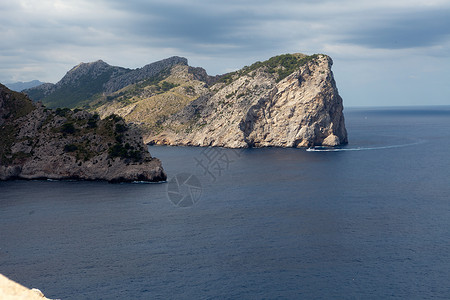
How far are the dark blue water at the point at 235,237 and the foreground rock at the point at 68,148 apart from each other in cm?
669

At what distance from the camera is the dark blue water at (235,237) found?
204 feet

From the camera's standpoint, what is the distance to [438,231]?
8444cm

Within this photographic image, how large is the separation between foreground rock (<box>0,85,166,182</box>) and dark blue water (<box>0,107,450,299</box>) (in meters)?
6.69

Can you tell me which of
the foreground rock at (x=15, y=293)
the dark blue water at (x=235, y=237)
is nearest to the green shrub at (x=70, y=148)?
the dark blue water at (x=235, y=237)

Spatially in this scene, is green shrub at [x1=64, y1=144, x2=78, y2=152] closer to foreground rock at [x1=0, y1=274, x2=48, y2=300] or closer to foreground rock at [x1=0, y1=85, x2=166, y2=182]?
foreground rock at [x1=0, y1=85, x2=166, y2=182]

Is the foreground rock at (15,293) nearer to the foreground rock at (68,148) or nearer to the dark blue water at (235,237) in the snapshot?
the dark blue water at (235,237)

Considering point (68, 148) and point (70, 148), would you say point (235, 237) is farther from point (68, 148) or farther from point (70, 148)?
point (68, 148)

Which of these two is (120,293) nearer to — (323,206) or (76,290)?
(76,290)

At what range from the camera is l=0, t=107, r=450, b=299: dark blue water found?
62.2 meters

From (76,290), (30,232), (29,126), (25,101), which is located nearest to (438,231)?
(76,290)

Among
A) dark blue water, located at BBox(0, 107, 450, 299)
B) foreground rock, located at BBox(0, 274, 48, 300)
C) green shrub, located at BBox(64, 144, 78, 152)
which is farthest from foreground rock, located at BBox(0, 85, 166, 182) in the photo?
foreground rock, located at BBox(0, 274, 48, 300)

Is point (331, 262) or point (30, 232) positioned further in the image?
point (30, 232)

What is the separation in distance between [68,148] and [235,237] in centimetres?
8917

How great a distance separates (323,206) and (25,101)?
128595 millimetres
